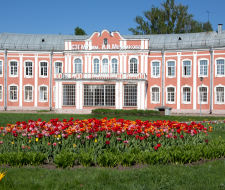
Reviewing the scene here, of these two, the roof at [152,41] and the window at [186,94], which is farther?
the roof at [152,41]

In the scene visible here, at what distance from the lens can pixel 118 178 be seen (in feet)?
18.3

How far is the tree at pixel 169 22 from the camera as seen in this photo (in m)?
43.5

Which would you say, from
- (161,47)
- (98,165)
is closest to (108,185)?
(98,165)

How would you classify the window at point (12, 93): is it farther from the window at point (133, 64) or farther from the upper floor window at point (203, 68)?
the upper floor window at point (203, 68)

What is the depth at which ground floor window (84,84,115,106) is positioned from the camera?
2805cm

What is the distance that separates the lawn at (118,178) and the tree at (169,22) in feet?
129

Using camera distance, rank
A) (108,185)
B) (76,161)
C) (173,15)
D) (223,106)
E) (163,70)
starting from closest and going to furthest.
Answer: (108,185), (76,161), (223,106), (163,70), (173,15)

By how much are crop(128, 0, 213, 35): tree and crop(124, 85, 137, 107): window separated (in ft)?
62.0

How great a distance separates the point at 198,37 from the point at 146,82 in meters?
8.49

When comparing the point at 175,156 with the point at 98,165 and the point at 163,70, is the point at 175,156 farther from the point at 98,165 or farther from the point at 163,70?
the point at 163,70

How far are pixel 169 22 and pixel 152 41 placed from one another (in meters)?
13.8

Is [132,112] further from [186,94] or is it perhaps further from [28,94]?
[28,94]

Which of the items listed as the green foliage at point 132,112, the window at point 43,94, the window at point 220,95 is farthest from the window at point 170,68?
the window at point 43,94

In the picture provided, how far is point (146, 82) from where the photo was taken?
29078 millimetres
